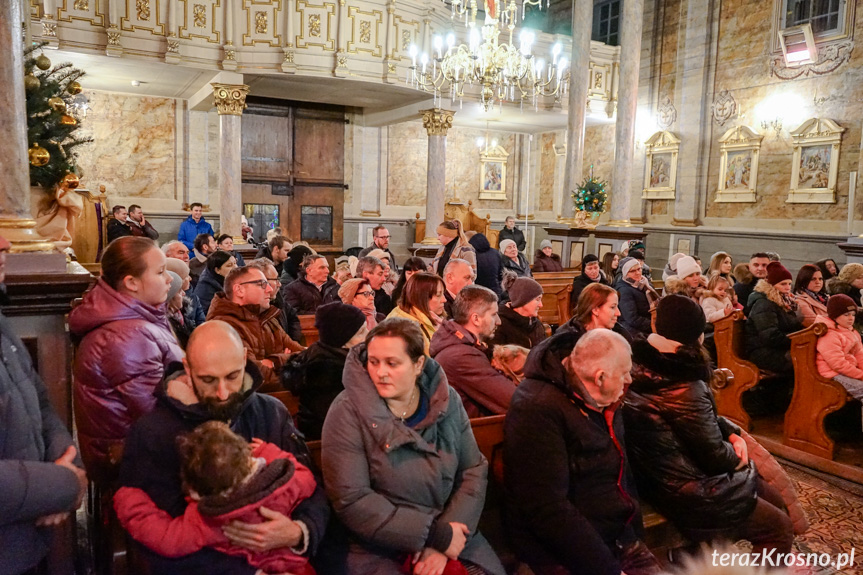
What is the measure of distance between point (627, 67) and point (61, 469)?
42.1 ft

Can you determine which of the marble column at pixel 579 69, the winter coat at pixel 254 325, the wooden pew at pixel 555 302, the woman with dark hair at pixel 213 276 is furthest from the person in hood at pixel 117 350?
the marble column at pixel 579 69

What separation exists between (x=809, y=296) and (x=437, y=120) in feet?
26.7

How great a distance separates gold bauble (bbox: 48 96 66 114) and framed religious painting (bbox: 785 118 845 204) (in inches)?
484

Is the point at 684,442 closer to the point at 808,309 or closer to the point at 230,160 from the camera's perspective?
the point at 808,309

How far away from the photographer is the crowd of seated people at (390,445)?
6.43ft

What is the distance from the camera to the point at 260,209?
14.4 m

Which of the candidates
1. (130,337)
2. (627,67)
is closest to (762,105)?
(627,67)

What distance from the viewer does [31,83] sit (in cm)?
346

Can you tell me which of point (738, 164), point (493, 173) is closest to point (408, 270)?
point (738, 164)

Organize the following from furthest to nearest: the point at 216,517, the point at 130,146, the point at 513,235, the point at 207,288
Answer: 1. the point at 513,235
2. the point at 130,146
3. the point at 207,288
4. the point at 216,517

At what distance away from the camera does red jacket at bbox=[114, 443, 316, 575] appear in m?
1.87

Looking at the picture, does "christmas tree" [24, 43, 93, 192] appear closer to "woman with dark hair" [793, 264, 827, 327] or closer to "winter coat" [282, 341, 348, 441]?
"winter coat" [282, 341, 348, 441]

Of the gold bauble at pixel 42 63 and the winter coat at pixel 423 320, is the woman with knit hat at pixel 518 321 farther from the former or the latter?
the gold bauble at pixel 42 63

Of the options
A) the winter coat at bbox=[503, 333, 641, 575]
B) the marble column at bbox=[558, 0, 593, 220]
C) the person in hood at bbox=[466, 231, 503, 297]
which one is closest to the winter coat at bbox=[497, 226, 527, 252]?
the marble column at bbox=[558, 0, 593, 220]
